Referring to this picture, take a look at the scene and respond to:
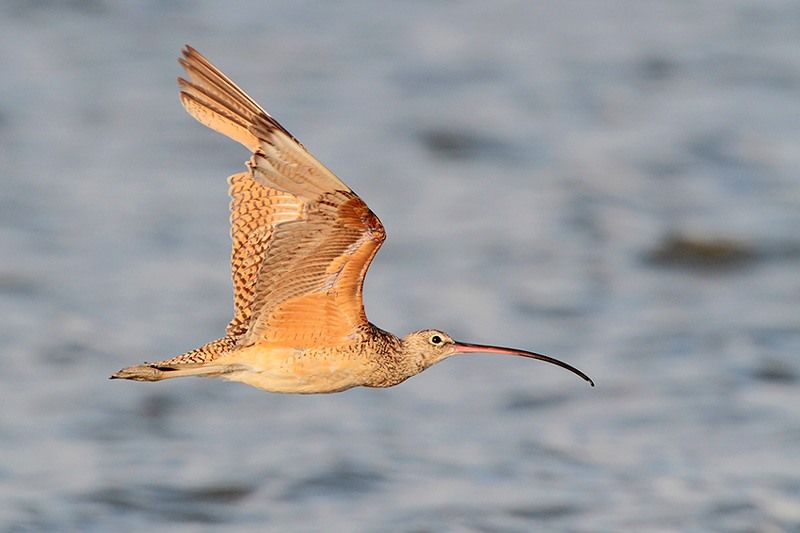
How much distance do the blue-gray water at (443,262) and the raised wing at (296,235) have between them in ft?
17.0

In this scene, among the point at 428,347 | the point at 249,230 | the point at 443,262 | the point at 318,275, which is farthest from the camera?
the point at 443,262

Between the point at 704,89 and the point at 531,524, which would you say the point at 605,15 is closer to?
the point at 704,89

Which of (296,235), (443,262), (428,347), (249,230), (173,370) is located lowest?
(173,370)

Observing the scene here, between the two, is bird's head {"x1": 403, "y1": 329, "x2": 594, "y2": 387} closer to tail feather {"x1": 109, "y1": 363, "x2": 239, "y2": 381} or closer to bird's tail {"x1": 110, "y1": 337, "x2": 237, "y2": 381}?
bird's tail {"x1": 110, "y1": 337, "x2": 237, "y2": 381}

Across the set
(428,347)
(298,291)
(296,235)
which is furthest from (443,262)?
(296,235)

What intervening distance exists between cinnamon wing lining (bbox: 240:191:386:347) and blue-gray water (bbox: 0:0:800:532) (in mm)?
5166

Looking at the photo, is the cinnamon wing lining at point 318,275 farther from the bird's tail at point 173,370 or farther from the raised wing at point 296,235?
the bird's tail at point 173,370

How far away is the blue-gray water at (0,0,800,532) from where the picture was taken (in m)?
12.1

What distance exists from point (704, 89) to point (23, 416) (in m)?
9.95

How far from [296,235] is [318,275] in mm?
178

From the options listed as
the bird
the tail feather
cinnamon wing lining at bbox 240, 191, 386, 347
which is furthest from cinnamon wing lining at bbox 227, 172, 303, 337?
the tail feather

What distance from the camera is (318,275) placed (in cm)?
624

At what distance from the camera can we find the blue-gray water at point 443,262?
12141 mm

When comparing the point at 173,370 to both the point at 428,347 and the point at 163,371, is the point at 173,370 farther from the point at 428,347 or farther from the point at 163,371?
the point at 428,347
